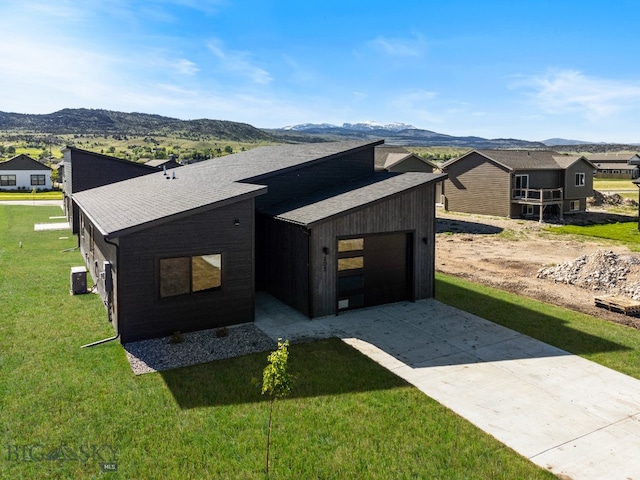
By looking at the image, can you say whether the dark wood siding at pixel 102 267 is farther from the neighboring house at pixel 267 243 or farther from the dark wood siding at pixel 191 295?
the dark wood siding at pixel 191 295

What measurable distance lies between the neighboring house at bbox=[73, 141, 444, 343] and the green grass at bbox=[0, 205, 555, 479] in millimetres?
1961

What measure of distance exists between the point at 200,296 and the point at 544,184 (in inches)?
1473

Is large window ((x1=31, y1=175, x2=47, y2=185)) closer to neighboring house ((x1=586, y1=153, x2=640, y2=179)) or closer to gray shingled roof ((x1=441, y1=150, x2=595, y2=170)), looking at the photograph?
gray shingled roof ((x1=441, y1=150, x2=595, y2=170))

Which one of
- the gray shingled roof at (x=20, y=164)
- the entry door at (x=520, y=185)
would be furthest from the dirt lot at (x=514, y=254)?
the gray shingled roof at (x=20, y=164)

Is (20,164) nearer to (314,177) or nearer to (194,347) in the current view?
(314,177)

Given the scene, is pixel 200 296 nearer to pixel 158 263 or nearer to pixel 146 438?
pixel 158 263

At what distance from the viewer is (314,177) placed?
17016 millimetres

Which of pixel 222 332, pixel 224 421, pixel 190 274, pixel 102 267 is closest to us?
pixel 224 421

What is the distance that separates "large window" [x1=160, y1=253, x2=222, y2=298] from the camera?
11688mm

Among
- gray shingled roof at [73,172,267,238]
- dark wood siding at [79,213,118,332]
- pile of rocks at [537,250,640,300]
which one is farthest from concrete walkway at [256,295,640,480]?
pile of rocks at [537,250,640,300]

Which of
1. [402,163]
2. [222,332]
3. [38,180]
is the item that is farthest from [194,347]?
[38,180]

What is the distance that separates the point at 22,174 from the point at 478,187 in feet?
200

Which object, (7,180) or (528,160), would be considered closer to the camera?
(528,160)

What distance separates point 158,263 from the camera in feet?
37.6
